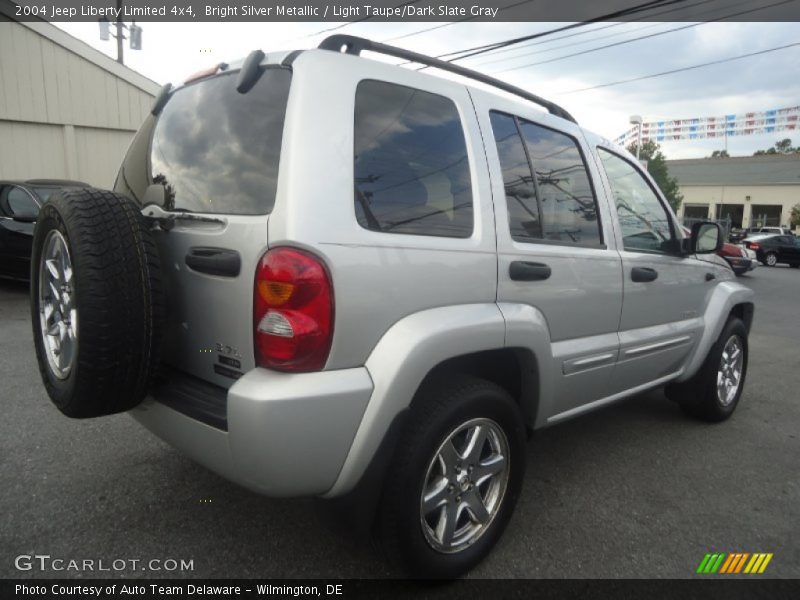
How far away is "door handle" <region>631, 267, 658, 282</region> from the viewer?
3057 millimetres

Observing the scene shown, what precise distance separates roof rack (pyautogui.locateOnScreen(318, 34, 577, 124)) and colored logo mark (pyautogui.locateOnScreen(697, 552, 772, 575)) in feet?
7.57

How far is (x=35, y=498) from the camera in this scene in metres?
2.68

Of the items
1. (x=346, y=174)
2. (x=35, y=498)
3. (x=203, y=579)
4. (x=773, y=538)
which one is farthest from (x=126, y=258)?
(x=773, y=538)

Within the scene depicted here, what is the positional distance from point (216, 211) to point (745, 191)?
5962cm

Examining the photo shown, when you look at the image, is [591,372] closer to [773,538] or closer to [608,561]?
[608,561]

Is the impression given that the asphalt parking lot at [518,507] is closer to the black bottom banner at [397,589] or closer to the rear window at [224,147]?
the black bottom banner at [397,589]


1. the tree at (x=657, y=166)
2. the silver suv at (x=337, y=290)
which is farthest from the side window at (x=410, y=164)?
the tree at (x=657, y=166)

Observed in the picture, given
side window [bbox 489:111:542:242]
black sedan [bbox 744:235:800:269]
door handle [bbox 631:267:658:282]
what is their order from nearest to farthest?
side window [bbox 489:111:542:242], door handle [bbox 631:267:658:282], black sedan [bbox 744:235:800:269]

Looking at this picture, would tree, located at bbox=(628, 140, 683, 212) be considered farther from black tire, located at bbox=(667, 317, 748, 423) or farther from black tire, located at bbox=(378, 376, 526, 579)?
black tire, located at bbox=(378, 376, 526, 579)

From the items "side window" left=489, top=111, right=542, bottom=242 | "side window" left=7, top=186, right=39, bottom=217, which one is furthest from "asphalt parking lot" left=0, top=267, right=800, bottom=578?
"side window" left=7, top=186, right=39, bottom=217

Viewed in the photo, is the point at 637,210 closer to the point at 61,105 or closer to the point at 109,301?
the point at 109,301

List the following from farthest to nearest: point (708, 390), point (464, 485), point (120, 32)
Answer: point (120, 32)
point (708, 390)
point (464, 485)

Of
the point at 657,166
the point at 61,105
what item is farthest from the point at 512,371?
the point at 657,166

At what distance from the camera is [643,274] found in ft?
10.2
